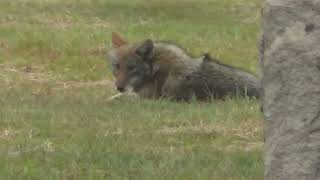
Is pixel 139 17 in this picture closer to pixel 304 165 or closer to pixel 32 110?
pixel 32 110

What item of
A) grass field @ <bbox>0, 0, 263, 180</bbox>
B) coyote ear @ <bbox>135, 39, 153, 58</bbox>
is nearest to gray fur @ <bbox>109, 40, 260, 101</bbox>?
coyote ear @ <bbox>135, 39, 153, 58</bbox>

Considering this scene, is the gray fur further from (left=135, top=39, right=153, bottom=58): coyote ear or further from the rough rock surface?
the rough rock surface

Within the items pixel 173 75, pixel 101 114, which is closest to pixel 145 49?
pixel 173 75

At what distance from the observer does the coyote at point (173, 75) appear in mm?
13133

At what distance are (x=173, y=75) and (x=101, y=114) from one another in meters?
2.52

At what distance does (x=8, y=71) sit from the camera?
54.2ft

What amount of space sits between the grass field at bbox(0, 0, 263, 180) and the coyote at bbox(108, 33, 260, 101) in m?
0.55

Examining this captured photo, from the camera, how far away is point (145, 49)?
1355 centimetres

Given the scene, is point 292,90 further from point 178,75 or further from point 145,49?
point 145,49

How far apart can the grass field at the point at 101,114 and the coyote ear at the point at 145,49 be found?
2.52 feet

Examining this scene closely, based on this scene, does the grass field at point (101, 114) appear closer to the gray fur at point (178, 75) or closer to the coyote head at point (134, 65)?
the coyote head at point (134, 65)

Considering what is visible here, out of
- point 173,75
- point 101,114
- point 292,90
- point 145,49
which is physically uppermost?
point 292,90

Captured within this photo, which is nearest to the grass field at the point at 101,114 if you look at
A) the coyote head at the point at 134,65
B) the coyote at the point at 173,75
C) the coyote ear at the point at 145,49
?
the coyote head at the point at 134,65

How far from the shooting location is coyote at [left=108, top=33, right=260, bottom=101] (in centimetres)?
1313
